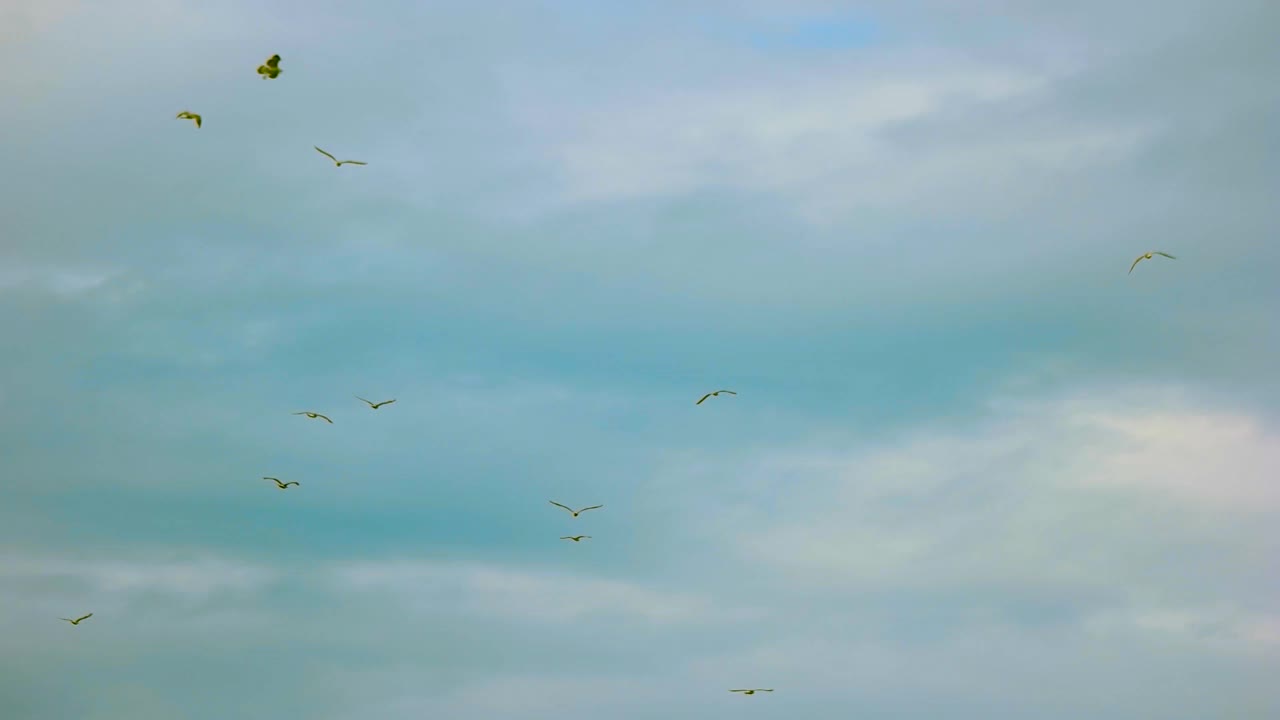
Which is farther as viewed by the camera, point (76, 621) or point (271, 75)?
point (76, 621)

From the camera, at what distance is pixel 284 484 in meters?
171

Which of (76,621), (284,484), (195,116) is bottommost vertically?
(76,621)

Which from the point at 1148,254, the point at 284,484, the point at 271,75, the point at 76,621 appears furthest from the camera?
the point at 76,621

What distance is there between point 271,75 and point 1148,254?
2778 inches

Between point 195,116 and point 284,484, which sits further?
point 284,484

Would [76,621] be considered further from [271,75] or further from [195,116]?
[271,75]

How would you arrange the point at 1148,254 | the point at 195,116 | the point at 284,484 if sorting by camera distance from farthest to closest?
the point at 284,484
the point at 1148,254
the point at 195,116

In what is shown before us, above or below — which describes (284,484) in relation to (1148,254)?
below

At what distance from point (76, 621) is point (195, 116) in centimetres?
8711

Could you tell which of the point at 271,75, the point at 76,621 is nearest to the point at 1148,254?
the point at 271,75

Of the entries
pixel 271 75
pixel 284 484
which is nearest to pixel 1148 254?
pixel 271 75

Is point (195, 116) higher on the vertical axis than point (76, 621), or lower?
higher

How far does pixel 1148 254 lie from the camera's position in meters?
138

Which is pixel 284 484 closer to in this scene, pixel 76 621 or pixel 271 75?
pixel 76 621
